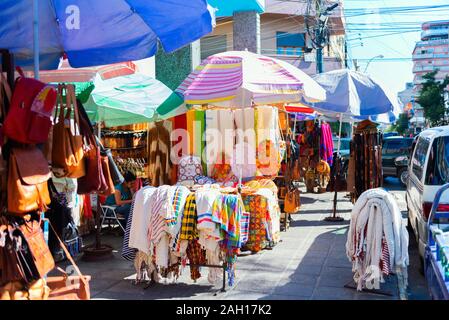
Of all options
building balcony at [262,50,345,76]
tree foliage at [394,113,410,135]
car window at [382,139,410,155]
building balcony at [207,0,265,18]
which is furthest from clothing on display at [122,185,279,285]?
tree foliage at [394,113,410,135]

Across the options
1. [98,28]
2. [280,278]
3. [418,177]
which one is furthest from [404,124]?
[98,28]

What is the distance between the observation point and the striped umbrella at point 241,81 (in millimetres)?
6461

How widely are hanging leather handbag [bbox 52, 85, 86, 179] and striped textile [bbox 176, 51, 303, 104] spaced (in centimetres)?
297

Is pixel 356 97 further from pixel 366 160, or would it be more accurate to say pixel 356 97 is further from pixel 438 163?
pixel 438 163

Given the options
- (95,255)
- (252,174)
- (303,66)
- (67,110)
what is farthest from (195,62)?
(303,66)

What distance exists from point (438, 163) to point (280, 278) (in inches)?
107

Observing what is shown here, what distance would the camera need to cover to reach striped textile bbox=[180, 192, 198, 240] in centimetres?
537

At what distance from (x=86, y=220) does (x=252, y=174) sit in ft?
11.3

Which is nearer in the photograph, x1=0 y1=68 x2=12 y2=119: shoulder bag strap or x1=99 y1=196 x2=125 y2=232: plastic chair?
x1=0 y1=68 x2=12 y2=119: shoulder bag strap

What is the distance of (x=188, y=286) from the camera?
19.3 feet

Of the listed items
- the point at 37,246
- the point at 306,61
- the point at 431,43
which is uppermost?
the point at 431,43

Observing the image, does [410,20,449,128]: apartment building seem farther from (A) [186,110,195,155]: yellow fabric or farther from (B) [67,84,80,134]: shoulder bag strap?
(B) [67,84,80,134]: shoulder bag strap

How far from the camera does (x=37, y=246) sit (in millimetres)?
3203
